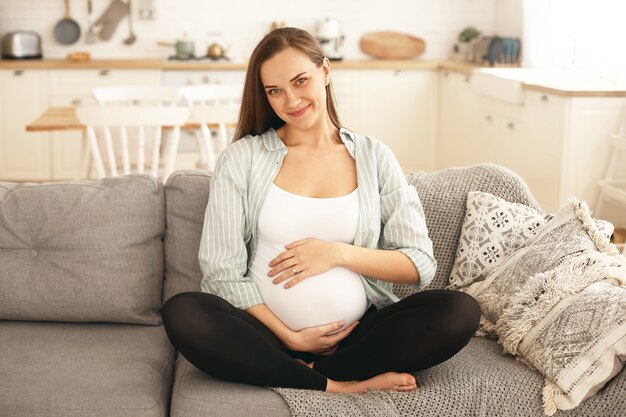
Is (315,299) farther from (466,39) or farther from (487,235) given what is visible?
(466,39)

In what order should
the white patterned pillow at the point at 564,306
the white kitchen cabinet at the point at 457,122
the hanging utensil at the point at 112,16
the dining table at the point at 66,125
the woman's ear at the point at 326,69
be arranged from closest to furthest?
1. the white patterned pillow at the point at 564,306
2. the woman's ear at the point at 326,69
3. the dining table at the point at 66,125
4. the white kitchen cabinet at the point at 457,122
5. the hanging utensil at the point at 112,16

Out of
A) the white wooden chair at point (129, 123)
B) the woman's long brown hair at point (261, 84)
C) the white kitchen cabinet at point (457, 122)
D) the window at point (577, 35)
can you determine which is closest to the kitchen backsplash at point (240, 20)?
the white kitchen cabinet at point (457, 122)

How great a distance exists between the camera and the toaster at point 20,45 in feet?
19.8

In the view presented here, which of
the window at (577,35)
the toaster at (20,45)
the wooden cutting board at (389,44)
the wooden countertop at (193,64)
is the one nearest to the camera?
the window at (577,35)

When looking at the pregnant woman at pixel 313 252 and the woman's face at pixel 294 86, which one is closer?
the pregnant woman at pixel 313 252

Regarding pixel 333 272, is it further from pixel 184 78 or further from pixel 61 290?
pixel 184 78

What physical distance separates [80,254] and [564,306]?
1.27 metres

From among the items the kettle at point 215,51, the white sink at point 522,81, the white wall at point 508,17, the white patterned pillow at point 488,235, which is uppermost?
the white wall at point 508,17

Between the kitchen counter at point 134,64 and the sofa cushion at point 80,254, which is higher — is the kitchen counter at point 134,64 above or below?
above

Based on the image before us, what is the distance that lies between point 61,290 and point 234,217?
547mm

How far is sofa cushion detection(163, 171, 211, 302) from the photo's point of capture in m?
2.42

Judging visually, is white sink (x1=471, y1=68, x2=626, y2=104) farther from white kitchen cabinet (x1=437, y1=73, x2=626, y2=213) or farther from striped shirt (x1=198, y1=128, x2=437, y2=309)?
striped shirt (x1=198, y1=128, x2=437, y2=309)

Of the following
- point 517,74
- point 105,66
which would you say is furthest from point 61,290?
point 105,66

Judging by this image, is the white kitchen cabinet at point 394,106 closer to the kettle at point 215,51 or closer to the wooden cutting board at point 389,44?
the wooden cutting board at point 389,44
